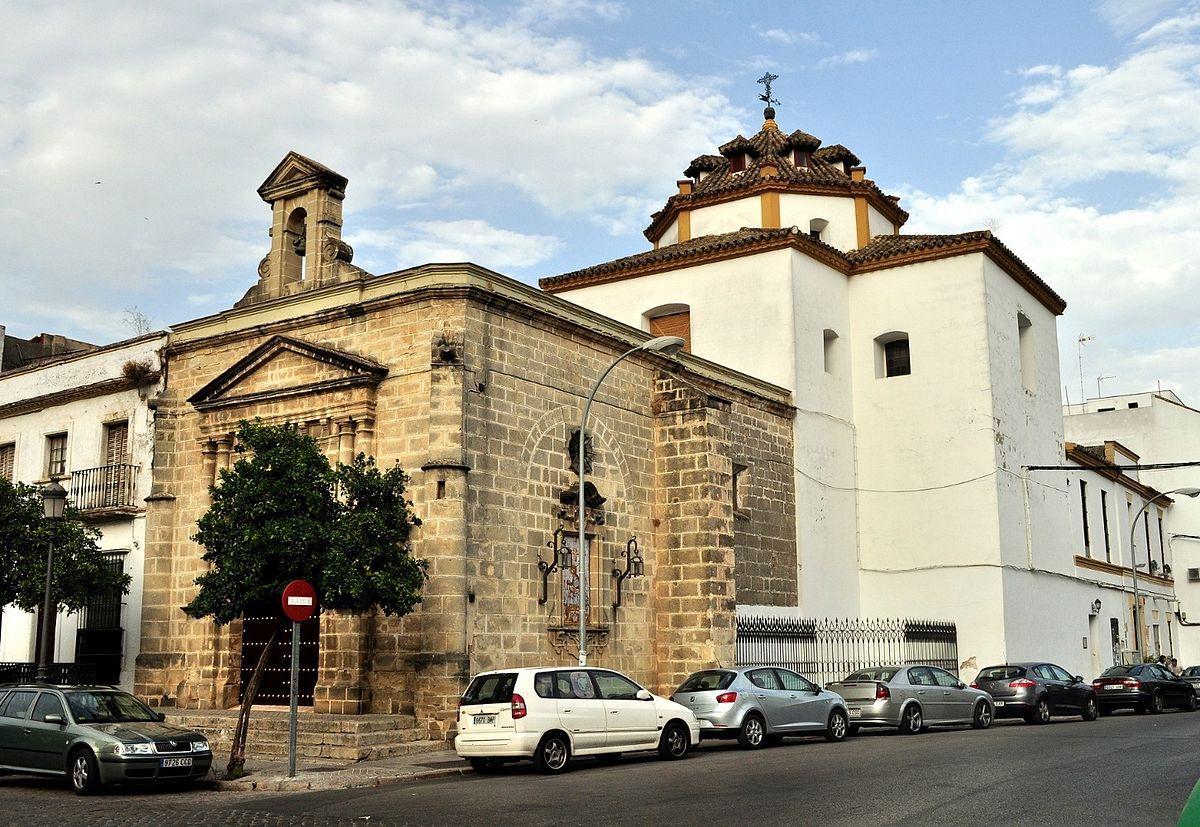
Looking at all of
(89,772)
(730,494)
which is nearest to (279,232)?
(730,494)

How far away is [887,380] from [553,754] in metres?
19.7

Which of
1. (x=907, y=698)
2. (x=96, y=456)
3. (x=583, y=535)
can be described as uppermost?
(x=96, y=456)

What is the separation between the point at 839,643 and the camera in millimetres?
28094

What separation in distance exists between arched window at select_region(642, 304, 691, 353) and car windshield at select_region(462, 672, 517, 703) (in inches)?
707

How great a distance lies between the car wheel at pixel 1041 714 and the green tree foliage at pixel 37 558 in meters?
18.8

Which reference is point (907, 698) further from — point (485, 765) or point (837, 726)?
point (485, 765)

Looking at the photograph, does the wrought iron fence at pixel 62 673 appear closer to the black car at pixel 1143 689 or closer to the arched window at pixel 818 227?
the arched window at pixel 818 227

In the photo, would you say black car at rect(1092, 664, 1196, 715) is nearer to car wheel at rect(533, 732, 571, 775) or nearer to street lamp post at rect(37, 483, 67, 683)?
car wheel at rect(533, 732, 571, 775)

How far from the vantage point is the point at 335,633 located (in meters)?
20.0

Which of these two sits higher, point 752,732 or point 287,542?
point 287,542

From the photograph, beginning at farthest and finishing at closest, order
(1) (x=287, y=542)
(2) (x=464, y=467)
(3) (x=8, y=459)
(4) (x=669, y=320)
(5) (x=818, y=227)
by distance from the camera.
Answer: (5) (x=818, y=227)
(4) (x=669, y=320)
(3) (x=8, y=459)
(2) (x=464, y=467)
(1) (x=287, y=542)

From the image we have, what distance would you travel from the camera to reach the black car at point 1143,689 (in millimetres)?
27375

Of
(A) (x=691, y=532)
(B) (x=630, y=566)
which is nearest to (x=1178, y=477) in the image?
(A) (x=691, y=532)

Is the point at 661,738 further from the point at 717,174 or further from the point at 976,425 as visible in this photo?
the point at 717,174
